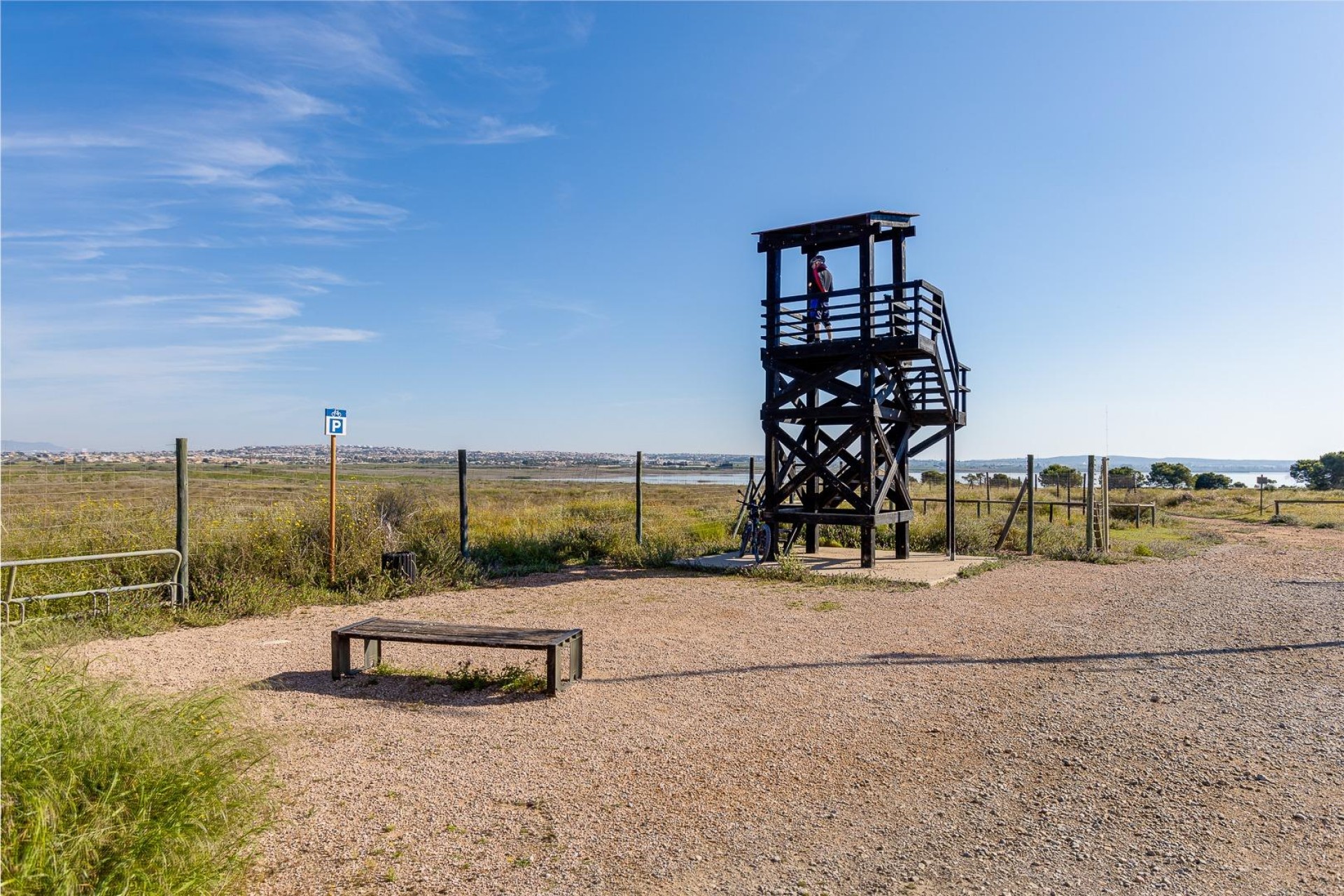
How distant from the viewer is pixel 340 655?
7023 mm

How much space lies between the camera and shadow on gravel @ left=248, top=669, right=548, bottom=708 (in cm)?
649

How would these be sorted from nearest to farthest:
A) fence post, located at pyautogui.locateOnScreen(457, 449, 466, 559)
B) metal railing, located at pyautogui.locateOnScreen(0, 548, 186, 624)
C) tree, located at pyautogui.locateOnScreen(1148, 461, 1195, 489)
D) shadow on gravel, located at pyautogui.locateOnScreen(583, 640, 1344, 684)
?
1. shadow on gravel, located at pyautogui.locateOnScreen(583, 640, 1344, 684)
2. metal railing, located at pyautogui.locateOnScreen(0, 548, 186, 624)
3. fence post, located at pyautogui.locateOnScreen(457, 449, 466, 559)
4. tree, located at pyautogui.locateOnScreen(1148, 461, 1195, 489)

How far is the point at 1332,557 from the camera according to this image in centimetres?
1688

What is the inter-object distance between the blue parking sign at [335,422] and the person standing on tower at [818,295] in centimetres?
813

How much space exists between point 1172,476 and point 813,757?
6297 centimetres

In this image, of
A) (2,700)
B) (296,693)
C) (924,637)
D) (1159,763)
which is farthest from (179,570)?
(1159,763)

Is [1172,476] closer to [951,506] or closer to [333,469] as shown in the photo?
[951,506]

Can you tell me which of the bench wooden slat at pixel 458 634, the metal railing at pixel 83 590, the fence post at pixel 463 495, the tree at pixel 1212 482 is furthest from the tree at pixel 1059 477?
the metal railing at pixel 83 590

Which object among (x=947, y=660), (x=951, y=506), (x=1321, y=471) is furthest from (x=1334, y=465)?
(x=947, y=660)

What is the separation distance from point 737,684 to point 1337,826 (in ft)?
13.1

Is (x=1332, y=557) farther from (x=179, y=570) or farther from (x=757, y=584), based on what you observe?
(x=179, y=570)

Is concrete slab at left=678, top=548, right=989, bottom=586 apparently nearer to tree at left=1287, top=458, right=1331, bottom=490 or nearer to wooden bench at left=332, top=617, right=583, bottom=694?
wooden bench at left=332, top=617, right=583, bottom=694

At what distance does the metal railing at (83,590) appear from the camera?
776 cm

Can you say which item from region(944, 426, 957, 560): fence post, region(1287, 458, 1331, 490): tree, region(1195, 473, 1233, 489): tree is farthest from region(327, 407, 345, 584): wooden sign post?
region(1287, 458, 1331, 490): tree
